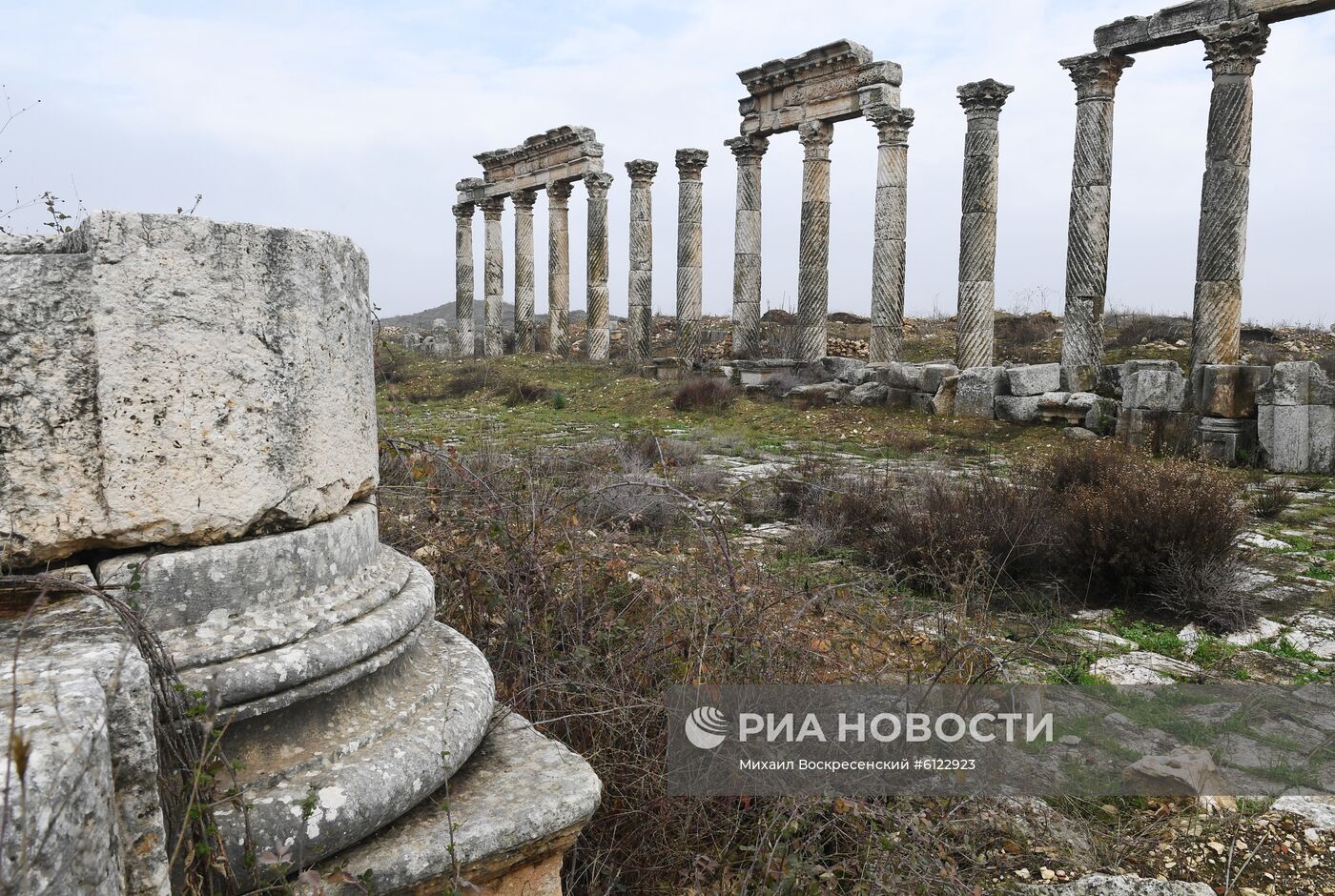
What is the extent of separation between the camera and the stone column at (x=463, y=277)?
30.0 metres

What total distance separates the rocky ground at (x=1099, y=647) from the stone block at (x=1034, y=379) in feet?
7.84

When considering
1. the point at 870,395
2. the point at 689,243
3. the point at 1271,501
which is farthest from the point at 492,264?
the point at 1271,501

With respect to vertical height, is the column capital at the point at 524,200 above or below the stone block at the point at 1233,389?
above

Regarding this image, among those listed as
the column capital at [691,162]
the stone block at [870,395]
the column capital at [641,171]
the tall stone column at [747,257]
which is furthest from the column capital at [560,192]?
the stone block at [870,395]

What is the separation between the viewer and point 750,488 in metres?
8.86

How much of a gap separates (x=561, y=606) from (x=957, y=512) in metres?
3.72

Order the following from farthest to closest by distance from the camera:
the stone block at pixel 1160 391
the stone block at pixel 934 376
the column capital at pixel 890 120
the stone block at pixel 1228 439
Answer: the column capital at pixel 890 120 < the stone block at pixel 934 376 < the stone block at pixel 1160 391 < the stone block at pixel 1228 439

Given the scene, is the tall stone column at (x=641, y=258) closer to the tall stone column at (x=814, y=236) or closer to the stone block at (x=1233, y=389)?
the tall stone column at (x=814, y=236)

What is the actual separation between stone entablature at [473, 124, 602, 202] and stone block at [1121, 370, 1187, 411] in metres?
16.6

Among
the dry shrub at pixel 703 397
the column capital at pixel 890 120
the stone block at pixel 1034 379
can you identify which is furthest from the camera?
the column capital at pixel 890 120

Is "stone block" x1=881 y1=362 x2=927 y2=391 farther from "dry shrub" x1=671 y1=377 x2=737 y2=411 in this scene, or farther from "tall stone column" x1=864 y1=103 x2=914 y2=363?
"dry shrub" x1=671 y1=377 x2=737 y2=411

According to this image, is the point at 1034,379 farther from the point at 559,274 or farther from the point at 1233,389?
the point at 559,274

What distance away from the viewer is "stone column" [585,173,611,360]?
2533 cm

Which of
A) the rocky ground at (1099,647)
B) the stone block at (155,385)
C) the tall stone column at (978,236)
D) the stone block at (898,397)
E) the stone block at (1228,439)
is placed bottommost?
the rocky ground at (1099,647)
